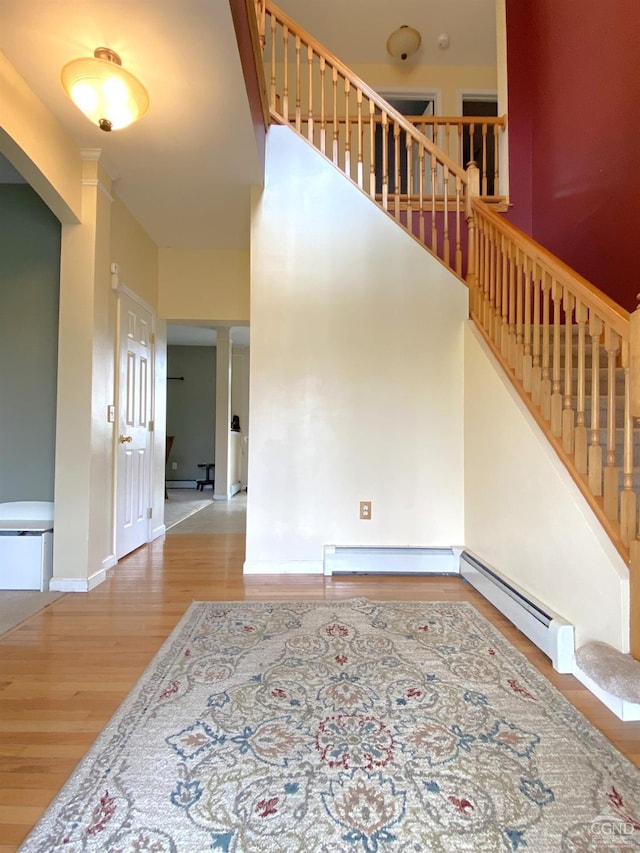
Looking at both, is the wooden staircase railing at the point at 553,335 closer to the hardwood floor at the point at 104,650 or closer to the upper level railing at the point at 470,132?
the upper level railing at the point at 470,132

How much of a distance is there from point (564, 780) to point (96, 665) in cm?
163

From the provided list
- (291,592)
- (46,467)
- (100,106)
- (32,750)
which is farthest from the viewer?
(46,467)

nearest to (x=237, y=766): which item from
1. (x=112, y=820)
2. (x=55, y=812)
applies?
(x=112, y=820)

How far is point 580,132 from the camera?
129 inches

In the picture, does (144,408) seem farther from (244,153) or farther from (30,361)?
(244,153)

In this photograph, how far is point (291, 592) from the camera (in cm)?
247

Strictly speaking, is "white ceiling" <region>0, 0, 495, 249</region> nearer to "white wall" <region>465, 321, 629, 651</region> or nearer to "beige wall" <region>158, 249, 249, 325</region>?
"beige wall" <region>158, 249, 249, 325</region>

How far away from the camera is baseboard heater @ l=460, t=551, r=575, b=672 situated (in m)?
1.63

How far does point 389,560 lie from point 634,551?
1.59m

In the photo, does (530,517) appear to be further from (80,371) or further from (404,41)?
(404,41)

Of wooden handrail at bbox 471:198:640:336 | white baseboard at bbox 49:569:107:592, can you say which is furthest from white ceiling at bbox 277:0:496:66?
white baseboard at bbox 49:569:107:592

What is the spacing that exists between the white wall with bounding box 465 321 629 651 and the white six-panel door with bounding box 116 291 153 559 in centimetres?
248

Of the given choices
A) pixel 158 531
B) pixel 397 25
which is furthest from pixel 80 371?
pixel 397 25

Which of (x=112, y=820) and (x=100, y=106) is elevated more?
(x=100, y=106)
